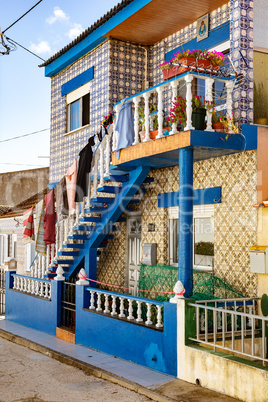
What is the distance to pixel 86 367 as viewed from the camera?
9203 mm

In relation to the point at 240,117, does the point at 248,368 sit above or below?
below

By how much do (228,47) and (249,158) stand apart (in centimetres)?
291

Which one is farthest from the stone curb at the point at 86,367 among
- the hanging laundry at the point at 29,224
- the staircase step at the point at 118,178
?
the staircase step at the point at 118,178

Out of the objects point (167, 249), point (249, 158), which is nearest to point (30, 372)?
point (167, 249)

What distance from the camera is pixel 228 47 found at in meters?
11.1

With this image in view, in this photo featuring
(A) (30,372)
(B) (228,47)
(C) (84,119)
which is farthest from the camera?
(C) (84,119)

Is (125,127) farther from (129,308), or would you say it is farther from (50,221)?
(50,221)

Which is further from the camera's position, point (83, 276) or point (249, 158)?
point (83, 276)

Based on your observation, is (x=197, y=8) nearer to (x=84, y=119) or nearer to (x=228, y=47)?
(x=228, y=47)

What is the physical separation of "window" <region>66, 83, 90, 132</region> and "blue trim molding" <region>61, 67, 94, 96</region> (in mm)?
105

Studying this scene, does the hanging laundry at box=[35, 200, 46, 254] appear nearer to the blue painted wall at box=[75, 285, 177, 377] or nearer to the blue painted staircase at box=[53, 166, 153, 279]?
the blue painted staircase at box=[53, 166, 153, 279]

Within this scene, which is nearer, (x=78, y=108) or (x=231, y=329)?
(x=231, y=329)

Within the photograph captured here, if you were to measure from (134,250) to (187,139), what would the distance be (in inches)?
195

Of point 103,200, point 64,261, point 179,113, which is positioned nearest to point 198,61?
point 179,113
